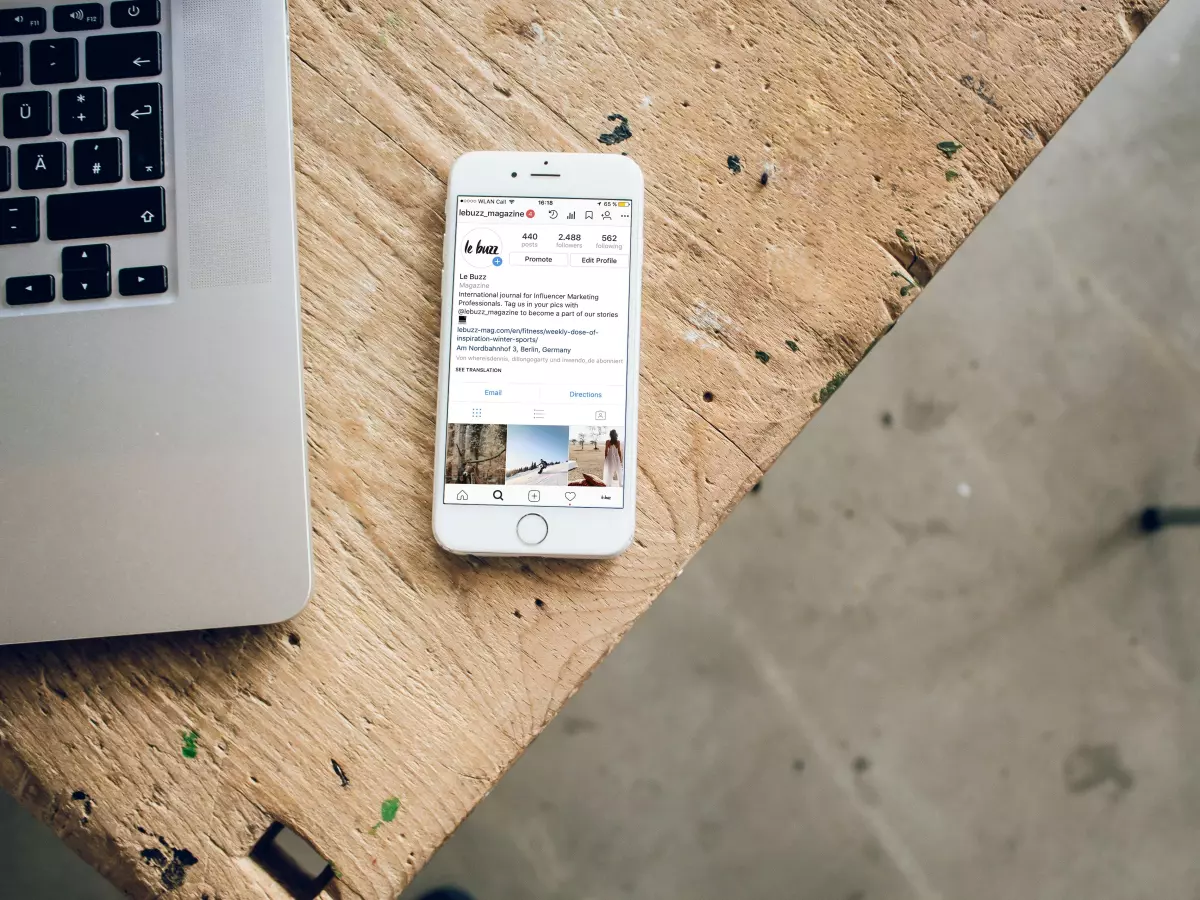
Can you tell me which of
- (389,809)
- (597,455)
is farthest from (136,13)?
(389,809)

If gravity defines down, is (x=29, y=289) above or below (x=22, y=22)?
below

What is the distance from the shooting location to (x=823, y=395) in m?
0.49

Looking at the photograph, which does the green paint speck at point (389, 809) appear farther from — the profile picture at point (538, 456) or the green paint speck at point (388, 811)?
the profile picture at point (538, 456)

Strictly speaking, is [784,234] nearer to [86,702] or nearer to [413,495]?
[413,495]

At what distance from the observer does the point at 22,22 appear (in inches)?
16.4

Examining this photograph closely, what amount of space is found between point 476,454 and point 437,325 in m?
0.09

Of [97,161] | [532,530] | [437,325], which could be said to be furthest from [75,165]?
[532,530]

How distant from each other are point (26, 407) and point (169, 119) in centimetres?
18

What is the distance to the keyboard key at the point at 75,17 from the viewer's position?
42cm

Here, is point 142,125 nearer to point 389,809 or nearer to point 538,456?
point 538,456

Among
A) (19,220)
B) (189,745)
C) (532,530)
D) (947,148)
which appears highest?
(947,148)

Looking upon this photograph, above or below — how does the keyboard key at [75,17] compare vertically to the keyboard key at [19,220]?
above

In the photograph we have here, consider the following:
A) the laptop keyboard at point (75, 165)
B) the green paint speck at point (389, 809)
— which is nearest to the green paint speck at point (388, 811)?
the green paint speck at point (389, 809)

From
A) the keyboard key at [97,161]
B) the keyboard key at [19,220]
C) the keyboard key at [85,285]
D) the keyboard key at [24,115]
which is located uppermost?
the keyboard key at [24,115]
